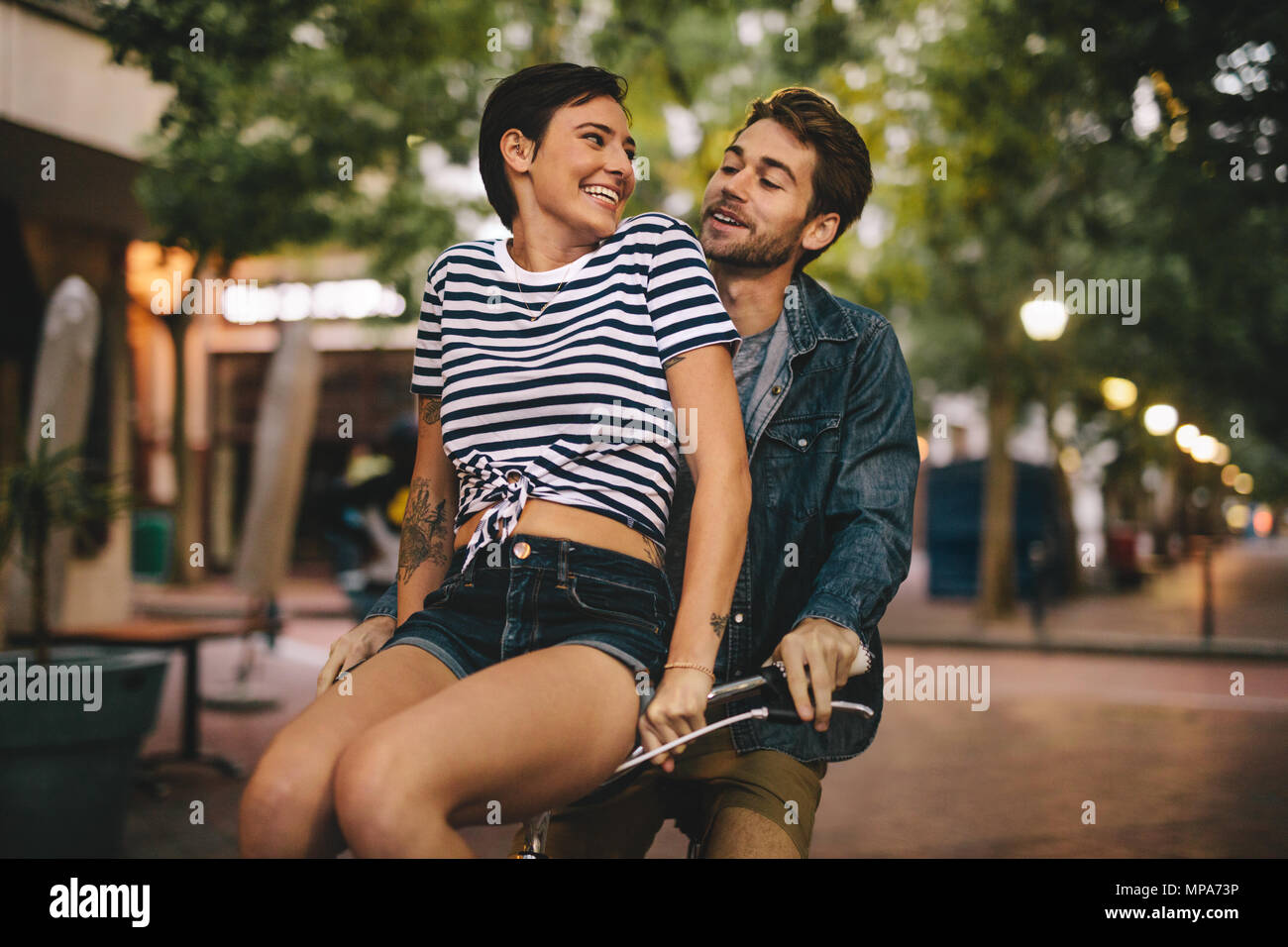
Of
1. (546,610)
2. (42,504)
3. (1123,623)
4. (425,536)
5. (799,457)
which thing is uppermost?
(42,504)

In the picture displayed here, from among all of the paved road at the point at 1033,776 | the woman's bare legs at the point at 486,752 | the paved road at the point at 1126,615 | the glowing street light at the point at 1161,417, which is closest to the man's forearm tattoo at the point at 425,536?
the woman's bare legs at the point at 486,752

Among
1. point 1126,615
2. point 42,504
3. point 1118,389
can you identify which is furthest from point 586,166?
point 1118,389

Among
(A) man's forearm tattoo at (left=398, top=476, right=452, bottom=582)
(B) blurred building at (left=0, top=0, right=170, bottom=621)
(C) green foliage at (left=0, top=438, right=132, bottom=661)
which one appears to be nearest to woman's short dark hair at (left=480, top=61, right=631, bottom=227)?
(A) man's forearm tattoo at (left=398, top=476, right=452, bottom=582)

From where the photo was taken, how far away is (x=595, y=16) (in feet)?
34.2

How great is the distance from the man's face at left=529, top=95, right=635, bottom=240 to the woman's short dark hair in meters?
0.02

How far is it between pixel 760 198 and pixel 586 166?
0.38 m

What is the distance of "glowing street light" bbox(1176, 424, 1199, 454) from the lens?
2764cm

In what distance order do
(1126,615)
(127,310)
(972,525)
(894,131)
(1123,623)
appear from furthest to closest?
1. (972,525)
2. (1126,615)
3. (1123,623)
4. (127,310)
5. (894,131)

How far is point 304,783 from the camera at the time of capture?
1574mm

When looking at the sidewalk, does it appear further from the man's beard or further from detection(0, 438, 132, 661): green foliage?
the man's beard

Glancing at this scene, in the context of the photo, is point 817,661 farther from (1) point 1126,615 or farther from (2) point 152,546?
(2) point 152,546

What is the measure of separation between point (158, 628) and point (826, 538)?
5.19 meters
